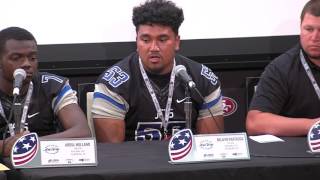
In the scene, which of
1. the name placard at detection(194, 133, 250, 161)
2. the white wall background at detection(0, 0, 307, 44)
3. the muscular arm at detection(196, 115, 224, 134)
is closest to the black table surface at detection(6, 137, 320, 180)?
the name placard at detection(194, 133, 250, 161)

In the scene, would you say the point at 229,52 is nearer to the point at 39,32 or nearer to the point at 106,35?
the point at 106,35

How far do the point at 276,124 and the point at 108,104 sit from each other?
812 mm

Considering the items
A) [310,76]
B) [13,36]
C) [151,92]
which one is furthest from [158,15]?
[310,76]

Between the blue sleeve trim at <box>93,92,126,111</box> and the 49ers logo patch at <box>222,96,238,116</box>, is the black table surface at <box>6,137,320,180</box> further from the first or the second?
the 49ers logo patch at <box>222,96,238,116</box>

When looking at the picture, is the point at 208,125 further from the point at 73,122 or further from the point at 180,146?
the point at 180,146

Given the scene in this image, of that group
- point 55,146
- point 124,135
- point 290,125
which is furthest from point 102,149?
point 290,125

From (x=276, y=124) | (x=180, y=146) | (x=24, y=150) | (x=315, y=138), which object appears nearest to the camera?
(x=24, y=150)

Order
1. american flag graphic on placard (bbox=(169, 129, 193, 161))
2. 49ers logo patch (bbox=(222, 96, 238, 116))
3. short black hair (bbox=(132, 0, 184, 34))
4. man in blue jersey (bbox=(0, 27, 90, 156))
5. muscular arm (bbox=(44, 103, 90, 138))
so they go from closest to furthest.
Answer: american flag graphic on placard (bbox=(169, 129, 193, 161)) → muscular arm (bbox=(44, 103, 90, 138)) → man in blue jersey (bbox=(0, 27, 90, 156)) → short black hair (bbox=(132, 0, 184, 34)) → 49ers logo patch (bbox=(222, 96, 238, 116))

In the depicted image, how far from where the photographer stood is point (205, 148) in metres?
2.44

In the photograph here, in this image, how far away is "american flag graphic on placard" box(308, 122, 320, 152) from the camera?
2.59m

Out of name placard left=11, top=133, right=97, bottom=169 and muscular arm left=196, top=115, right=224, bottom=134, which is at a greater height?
name placard left=11, top=133, right=97, bottom=169

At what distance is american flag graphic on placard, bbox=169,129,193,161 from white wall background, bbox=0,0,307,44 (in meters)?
1.76

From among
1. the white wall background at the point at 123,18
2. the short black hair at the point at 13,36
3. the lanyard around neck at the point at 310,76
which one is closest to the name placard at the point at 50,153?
the short black hair at the point at 13,36

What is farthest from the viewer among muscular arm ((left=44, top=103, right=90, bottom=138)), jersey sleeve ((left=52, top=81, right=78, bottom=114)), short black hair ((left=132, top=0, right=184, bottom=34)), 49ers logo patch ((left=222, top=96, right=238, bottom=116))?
49ers logo patch ((left=222, top=96, right=238, bottom=116))
